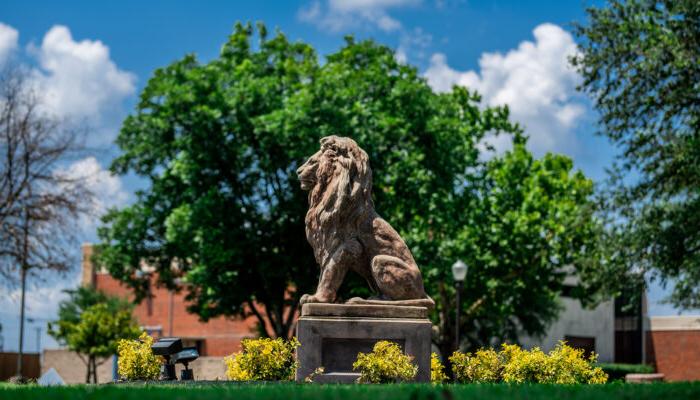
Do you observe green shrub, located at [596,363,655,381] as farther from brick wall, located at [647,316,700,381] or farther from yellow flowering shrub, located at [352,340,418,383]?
yellow flowering shrub, located at [352,340,418,383]

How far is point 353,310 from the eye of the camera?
39.0ft

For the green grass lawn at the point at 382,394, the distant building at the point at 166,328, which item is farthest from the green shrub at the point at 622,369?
the green grass lawn at the point at 382,394

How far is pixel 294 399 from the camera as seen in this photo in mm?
6879

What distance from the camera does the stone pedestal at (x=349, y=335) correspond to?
1167 centimetres

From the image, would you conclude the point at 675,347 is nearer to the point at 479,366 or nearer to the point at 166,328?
the point at 166,328

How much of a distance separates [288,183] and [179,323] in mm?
23697

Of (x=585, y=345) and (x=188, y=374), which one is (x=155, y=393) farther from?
(x=585, y=345)

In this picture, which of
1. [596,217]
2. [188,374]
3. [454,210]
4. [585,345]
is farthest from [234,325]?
[188,374]

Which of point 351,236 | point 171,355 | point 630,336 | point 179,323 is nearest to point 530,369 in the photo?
point 351,236

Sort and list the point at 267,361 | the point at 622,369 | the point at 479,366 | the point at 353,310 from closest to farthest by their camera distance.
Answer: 1. the point at 267,361
2. the point at 353,310
3. the point at 479,366
4. the point at 622,369

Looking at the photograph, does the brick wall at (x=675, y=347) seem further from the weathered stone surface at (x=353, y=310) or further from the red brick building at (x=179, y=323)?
the weathered stone surface at (x=353, y=310)

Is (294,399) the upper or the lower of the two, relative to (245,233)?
lower

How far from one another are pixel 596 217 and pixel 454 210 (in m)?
4.86

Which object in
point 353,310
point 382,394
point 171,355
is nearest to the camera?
point 382,394
